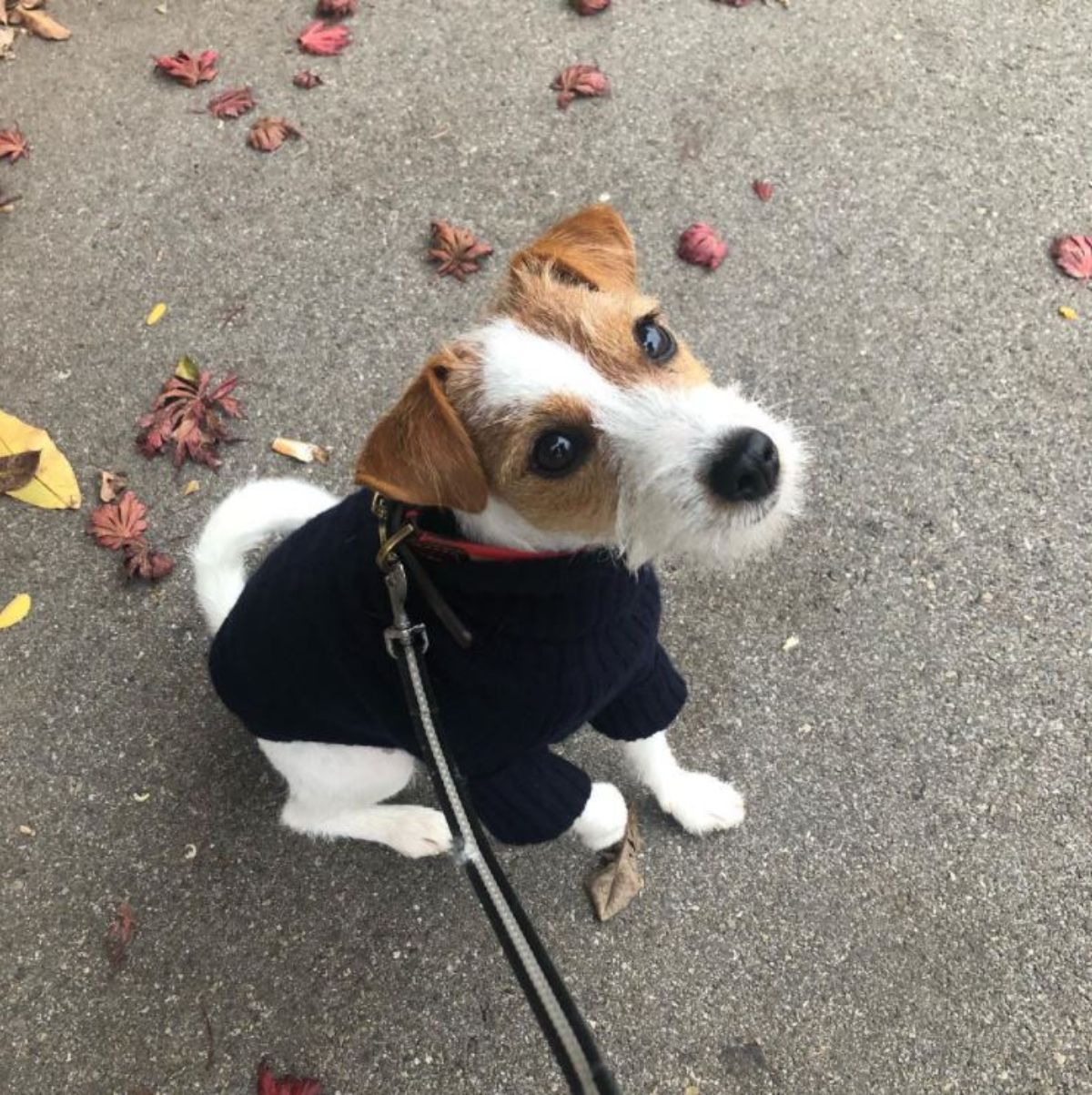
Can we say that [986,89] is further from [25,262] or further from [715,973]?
[25,262]

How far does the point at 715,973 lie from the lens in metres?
2.32

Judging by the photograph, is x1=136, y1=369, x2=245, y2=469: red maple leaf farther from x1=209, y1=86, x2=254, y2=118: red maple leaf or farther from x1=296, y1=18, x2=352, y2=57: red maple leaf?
x1=296, y1=18, x2=352, y2=57: red maple leaf

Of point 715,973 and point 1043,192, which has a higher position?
point 1043,192

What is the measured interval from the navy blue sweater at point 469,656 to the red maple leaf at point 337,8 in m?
2.77

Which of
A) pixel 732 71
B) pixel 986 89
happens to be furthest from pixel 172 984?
pixel 986 89

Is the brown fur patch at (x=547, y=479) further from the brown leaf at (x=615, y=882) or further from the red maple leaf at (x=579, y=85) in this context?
the red maple leaf at (x=579, y=85)

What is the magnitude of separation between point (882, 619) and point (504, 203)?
196 centimetres

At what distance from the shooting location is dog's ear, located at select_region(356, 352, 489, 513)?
→ 1516 mm

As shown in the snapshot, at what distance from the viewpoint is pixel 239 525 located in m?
2.19

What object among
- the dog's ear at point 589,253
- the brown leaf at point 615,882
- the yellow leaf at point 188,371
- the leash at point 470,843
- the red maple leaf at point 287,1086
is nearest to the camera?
the leash at point 470,843

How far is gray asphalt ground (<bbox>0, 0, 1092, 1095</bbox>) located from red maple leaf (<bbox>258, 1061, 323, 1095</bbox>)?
0.06 m

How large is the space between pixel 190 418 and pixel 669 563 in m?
1.63

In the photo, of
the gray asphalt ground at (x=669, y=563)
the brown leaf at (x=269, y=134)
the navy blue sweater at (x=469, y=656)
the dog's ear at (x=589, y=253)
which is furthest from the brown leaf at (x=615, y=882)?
the brown leaf at (x=269, y=134)

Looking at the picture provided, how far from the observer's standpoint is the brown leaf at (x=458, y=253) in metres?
3.26
